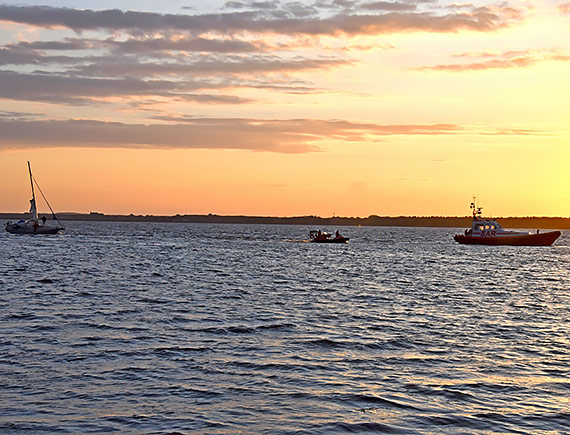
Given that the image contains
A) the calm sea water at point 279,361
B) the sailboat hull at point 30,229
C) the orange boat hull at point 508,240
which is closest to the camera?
the calm sea water at point 279,361

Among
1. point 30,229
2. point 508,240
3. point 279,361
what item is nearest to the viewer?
point 279,361

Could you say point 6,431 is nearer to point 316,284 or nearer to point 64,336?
point 64,336

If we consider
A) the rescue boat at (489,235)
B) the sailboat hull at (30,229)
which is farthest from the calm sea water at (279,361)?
the sailboat hull at (30,229)

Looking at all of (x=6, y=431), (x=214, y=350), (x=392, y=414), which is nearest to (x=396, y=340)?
(x=214, y=350)

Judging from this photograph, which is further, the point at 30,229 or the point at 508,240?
the point at 30,229

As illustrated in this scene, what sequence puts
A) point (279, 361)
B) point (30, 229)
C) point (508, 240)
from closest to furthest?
point (279, 361) → point (508, 240) → point (30, 229)

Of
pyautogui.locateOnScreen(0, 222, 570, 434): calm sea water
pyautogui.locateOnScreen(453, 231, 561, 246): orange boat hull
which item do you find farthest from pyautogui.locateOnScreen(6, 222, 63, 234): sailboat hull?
pyautogui.locateOnScreen(0, 222, 570, 434): calm sea water

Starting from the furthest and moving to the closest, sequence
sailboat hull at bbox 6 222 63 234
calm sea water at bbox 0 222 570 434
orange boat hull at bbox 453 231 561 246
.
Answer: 1. sailboat hull at bbox 6 222 63 234
2. orange boat hull at bbox 453 231 561 246
3. calm sea water at bbox 0 222 570 434

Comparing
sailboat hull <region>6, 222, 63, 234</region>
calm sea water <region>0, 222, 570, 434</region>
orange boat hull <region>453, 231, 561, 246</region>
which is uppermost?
orange boat hull <region>453, 231, 561, 246</region>

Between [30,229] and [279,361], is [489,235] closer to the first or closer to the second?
[30,229]

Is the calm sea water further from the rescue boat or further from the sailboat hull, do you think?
the sailboat hull

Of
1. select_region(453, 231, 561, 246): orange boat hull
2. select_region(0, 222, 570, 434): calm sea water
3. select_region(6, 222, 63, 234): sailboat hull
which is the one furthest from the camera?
select_region(6, 222, 63, 234): sailboat hull

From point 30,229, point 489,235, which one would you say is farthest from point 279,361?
point 30,229

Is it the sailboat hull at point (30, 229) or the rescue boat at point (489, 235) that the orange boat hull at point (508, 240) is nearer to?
the rescue boat at point (489, 235)
